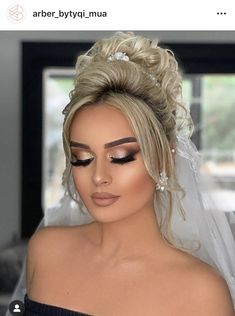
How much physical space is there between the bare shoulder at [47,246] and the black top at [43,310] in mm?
53

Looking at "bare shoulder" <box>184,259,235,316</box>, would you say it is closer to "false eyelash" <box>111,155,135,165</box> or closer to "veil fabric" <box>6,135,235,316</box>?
"veil fabric" <box>6,135,235,316</box>

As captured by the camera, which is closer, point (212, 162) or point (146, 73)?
point (146, 73)

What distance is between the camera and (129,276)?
1.08 meters

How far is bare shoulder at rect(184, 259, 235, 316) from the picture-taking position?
1.02 meters

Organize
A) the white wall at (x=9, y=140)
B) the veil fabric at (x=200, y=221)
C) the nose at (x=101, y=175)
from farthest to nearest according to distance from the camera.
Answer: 1. the white wall at (x=9, y=140)
2. the veil fabric at (x=200, y=221)
3. the nose at (x=101, y=175)

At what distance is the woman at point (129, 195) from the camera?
3.31 feet

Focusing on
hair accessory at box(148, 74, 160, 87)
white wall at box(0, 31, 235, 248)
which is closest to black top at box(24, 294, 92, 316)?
hair accessory at box(148, 74, 160, 87)

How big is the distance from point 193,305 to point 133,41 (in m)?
0.47
